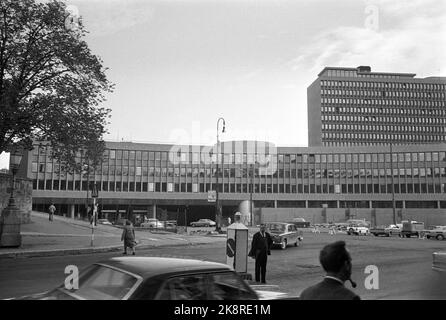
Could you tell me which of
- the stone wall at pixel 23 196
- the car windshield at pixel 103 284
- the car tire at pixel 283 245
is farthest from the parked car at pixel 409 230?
the car windshield at pixel 103 284

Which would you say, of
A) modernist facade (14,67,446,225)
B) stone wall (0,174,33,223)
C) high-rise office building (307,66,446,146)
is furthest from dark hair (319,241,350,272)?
high-rise office building (307,66,446,146)

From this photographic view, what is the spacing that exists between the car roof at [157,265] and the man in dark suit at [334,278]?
5.07 ft

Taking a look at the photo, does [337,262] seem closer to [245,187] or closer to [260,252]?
[260,252]

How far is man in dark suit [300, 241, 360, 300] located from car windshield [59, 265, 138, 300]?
6.48 ft

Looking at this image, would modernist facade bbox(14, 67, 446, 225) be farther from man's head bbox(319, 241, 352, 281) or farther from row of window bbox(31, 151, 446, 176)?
man's head bbox(319, 241, 352, 281)

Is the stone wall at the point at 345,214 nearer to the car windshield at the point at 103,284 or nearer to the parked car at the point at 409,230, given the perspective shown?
the parked car at the point at 409,230

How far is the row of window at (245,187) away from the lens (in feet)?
286

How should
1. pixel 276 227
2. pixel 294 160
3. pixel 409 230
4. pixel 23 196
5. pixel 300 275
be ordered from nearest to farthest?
pixel 300 275, pixel 276 227, pixel 23 196, pixel 409 230, pixel 294 160

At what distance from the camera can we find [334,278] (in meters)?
3.52

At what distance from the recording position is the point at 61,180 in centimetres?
8644

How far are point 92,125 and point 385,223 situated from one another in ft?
266

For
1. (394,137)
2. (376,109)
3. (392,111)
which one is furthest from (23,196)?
(394,137)

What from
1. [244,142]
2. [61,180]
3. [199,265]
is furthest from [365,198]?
[199,265]

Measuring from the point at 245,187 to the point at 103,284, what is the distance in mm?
90267
